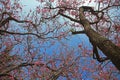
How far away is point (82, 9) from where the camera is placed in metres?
8.29

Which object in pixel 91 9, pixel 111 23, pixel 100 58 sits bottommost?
pixel 100 58

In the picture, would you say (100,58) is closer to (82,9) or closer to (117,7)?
(82,9)

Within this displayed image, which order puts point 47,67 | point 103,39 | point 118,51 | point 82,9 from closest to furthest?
point 118,51 → point 103,39 → point 82,9 → point 47,67

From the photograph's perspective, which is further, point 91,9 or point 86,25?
point 91,9

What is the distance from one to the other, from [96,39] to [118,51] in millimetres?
859

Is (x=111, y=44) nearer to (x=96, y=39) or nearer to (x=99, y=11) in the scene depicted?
(x=96, y=39)

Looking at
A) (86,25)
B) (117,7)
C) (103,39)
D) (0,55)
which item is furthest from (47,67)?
(103,39)

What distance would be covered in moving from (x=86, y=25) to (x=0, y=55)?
28.4 feet

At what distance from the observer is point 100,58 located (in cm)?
755

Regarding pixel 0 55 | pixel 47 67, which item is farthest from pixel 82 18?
pixel 0 55

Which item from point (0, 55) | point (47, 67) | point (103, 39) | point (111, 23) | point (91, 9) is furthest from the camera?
point (0, 55)

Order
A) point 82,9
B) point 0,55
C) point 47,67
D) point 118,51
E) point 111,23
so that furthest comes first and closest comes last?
point 0,55
point 47,67
point 111,23
point 82,9
point 118,51

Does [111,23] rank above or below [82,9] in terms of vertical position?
below

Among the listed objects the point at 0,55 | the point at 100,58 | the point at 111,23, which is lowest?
the point at 0,55
